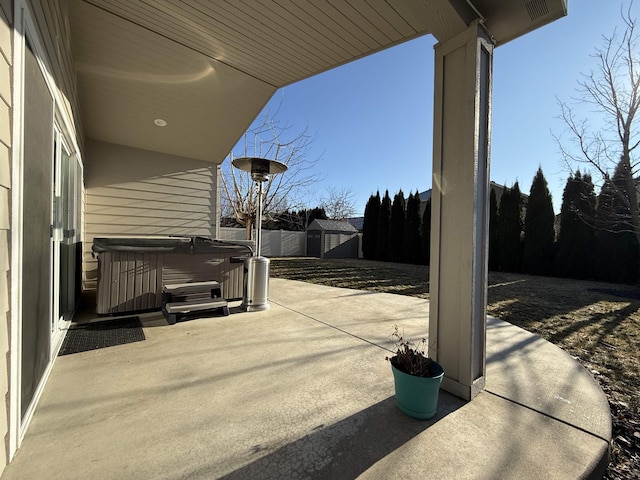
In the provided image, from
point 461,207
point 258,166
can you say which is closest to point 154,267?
point 258,166

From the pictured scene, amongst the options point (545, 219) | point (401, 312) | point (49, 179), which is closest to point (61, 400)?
point (49, 179)

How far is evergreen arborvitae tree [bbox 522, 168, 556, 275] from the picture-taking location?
33.9ft

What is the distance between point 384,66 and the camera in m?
5.22

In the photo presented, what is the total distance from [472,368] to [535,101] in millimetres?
7021

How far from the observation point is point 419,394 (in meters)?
1.70

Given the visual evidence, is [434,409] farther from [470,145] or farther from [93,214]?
[93,214]

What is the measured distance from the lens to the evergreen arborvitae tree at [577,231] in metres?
9.45

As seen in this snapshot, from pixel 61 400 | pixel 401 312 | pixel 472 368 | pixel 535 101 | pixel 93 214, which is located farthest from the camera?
pixel 535 101

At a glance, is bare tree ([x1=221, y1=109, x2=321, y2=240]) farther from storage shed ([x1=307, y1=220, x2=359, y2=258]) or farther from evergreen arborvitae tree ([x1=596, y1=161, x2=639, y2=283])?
evergreen arborvitae tree ([x1=596, y1=161, x2=639, y2=283])

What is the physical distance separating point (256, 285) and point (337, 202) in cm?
2190

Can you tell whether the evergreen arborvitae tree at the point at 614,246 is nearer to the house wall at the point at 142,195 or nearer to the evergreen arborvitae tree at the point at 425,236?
the evergreen arborvitae tree at the point at 425,236

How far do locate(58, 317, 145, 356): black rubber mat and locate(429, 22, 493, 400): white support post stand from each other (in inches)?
113

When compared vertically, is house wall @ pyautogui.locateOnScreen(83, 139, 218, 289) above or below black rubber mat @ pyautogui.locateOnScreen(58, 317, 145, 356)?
above

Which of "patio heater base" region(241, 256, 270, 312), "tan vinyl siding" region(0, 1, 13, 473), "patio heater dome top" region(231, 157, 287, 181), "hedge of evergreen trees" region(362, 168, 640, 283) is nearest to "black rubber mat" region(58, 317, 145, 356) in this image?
"patio heater base" region(241, 256, 270, 312)
